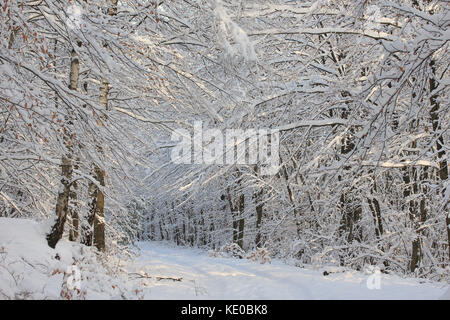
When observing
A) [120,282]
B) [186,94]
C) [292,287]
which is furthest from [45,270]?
[292,287]

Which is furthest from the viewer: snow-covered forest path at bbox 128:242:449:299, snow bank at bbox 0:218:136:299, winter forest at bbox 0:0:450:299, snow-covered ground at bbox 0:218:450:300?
snow-covered forest path at bbox 128:242:449:299

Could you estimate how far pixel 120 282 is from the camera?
6.65m

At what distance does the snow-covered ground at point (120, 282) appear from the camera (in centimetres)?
483

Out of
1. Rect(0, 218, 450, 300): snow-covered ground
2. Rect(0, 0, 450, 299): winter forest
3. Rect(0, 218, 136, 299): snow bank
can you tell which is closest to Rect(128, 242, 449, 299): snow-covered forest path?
Rect(0, 218, 450, 300): snow-covered ground

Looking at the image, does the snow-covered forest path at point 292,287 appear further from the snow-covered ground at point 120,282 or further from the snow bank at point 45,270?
the snow bank at point 45,270

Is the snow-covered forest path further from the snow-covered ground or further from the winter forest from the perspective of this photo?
the winter forest

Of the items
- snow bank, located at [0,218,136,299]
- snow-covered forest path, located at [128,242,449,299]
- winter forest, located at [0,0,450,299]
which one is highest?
winter forest, located at [0,0,450,299]

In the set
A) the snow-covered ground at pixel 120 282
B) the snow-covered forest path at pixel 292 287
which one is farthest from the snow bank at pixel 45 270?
the snow-covered forest path at pixel 292 287

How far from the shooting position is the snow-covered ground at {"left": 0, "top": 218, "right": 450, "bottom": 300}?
483cm

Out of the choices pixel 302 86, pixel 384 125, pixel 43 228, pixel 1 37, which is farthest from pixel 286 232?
pixel 1 37

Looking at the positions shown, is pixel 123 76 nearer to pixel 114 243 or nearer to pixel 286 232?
pixel 114 243

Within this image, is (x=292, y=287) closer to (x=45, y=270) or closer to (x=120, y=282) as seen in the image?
(x=120, y=282)

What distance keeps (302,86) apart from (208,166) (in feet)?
9.37
